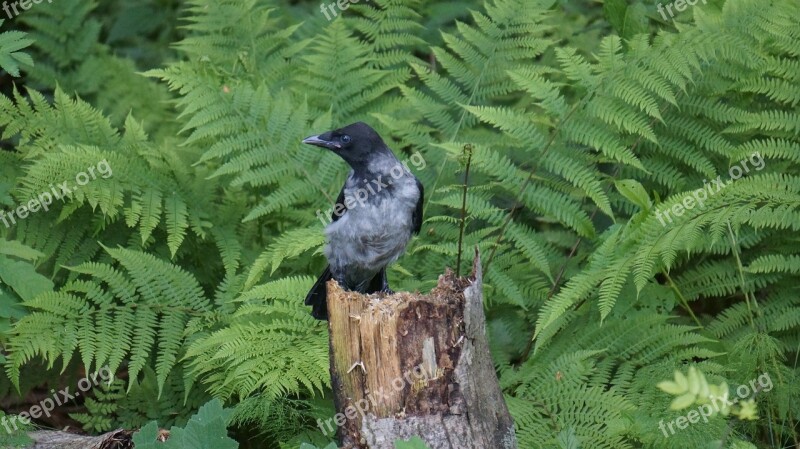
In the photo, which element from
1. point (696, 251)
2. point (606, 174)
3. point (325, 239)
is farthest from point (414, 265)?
point (696, 251)

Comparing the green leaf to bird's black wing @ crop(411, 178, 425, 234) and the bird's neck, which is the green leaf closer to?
bird's black wing @ crop(411, 178, 425, 234)

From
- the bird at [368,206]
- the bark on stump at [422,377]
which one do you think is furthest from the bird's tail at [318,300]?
the bark on stump at [422,377]

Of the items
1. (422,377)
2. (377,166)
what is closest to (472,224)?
(377,166)

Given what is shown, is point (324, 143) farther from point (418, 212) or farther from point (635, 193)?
point (635, 193)

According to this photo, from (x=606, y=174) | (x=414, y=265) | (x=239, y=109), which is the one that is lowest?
(x=414, y=265)

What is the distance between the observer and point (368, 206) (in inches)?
202

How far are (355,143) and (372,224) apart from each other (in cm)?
48

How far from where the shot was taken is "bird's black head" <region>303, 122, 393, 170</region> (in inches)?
202

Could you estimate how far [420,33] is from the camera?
7695 mm

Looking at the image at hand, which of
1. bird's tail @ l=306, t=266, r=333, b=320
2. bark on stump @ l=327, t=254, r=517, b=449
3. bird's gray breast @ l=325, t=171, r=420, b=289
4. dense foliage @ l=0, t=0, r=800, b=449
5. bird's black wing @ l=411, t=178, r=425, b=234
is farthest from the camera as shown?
bird's black wing @ l=411, t=178, r=425, b=234

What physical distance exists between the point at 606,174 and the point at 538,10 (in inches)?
50.4

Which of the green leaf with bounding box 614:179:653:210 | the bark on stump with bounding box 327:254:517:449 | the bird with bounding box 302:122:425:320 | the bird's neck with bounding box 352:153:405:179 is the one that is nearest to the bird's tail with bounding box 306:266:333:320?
the bird with bounding box 302:122:425:320

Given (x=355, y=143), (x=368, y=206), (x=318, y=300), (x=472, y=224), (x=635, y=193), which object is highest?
(x=355, y=143)

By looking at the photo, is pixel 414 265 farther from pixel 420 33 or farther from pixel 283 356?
pixel 420 33
